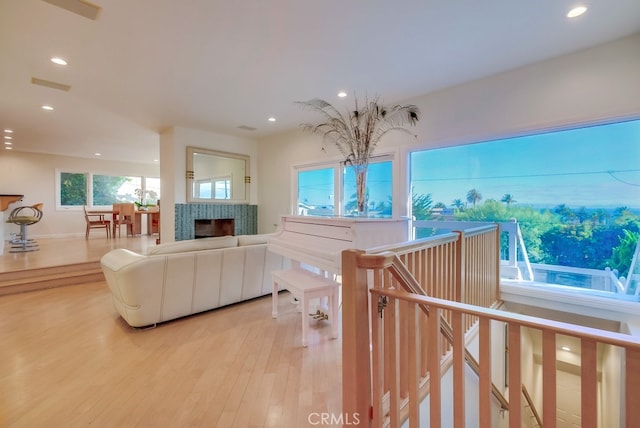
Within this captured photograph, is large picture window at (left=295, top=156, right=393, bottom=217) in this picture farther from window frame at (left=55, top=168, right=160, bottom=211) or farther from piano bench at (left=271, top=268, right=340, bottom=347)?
window frame at (left=55, top=168, right=160, bottom=211)

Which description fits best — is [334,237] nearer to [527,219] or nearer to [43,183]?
[527,219]

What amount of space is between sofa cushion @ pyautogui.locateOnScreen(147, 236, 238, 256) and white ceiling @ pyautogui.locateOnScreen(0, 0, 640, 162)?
189cm

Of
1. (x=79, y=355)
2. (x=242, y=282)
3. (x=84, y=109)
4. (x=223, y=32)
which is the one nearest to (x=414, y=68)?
(x=223, y=32)

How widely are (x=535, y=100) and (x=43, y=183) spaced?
10.9 metres

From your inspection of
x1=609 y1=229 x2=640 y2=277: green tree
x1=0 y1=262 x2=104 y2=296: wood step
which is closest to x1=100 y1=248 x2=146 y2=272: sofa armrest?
x1=0 y1=262 x2=104 y2=296: wood step

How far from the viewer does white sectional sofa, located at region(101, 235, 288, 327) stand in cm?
278

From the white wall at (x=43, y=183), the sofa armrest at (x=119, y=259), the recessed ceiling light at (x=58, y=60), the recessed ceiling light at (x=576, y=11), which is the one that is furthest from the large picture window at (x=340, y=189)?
the white wall at (x=43, y=183)

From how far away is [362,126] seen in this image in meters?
4.18

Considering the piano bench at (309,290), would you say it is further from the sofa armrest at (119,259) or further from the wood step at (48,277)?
the wood step at (48,277)

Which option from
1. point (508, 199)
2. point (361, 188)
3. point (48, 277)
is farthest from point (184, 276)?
point (508, 199)

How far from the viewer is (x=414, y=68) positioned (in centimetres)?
296

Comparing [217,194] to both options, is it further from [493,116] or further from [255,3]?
[493,116]

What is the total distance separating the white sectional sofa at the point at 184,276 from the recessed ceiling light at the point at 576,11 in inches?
142

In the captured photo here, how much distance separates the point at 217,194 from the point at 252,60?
3468 mm
